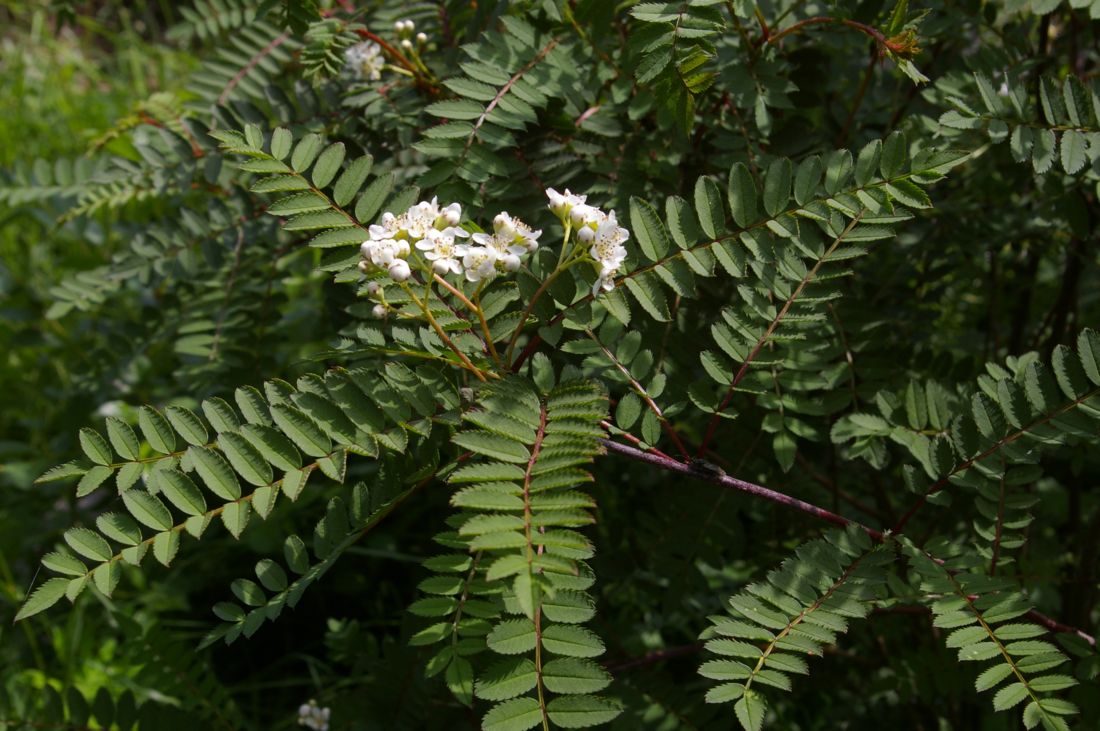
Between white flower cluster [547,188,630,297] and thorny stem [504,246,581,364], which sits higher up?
white flower cluster [547,188,630,297]

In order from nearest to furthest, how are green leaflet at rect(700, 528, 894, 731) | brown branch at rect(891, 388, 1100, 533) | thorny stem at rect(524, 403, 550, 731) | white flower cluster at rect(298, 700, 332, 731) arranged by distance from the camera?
1. thorny stem at rect(524, 403, 550, 731)
2. green leaflet at rect(700, 528, 894, 731)
3. brown branch at rect(891, 388, 1100, 533)
4. white flower cluster at rect(298, 700, 332, 731)

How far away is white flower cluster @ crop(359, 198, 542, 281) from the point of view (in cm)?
112

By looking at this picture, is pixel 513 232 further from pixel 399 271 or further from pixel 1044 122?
pixel 1044 122

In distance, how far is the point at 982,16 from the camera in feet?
5.31

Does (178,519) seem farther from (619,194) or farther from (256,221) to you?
(619,194)

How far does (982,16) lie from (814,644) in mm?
1092

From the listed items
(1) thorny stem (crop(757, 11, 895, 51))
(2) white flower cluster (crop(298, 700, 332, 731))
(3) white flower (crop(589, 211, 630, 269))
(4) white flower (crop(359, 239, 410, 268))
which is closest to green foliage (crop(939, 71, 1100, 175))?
(1) thorny stem (crop(757, 11, 895, 51))

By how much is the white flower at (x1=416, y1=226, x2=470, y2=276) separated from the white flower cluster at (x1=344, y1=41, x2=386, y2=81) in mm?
539

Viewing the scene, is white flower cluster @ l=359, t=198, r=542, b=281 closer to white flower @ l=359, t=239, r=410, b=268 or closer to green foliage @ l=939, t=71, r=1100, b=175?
white flower @ l=359, t=239, r=410, b=268

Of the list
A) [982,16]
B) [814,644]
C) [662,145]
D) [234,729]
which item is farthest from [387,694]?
[982,16]

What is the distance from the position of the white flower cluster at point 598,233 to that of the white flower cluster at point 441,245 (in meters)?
0.06

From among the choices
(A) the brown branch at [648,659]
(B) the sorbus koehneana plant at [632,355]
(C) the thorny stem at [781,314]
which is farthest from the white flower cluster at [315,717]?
(C) the thorny stem at [781,314]

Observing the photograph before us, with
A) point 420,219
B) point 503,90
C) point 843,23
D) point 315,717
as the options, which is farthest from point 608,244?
point 315,717

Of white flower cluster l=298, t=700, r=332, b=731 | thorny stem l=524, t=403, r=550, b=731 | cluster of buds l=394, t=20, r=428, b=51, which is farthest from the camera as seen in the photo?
white flower cluster l=298, t=700, r=332, b=731
